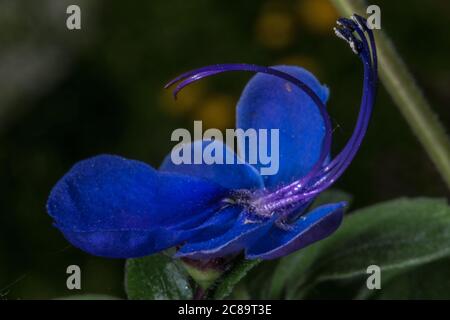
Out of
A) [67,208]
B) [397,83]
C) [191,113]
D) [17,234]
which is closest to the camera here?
[67,208]

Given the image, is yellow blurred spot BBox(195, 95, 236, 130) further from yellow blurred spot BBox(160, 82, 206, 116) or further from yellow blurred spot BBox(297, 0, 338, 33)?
yellow blurred spot BBox(297, 0, 338, 33)

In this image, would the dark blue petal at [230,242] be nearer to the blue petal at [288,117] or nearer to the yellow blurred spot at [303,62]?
the blue petal at [288,117]

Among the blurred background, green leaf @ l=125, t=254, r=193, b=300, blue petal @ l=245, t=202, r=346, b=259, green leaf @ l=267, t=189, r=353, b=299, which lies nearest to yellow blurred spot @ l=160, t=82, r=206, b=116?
the blurred background

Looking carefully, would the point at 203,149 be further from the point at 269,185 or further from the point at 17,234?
the point at 17,234

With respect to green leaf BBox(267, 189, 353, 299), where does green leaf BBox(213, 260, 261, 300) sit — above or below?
below

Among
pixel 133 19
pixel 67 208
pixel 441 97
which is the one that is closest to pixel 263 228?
pixel 67 208
